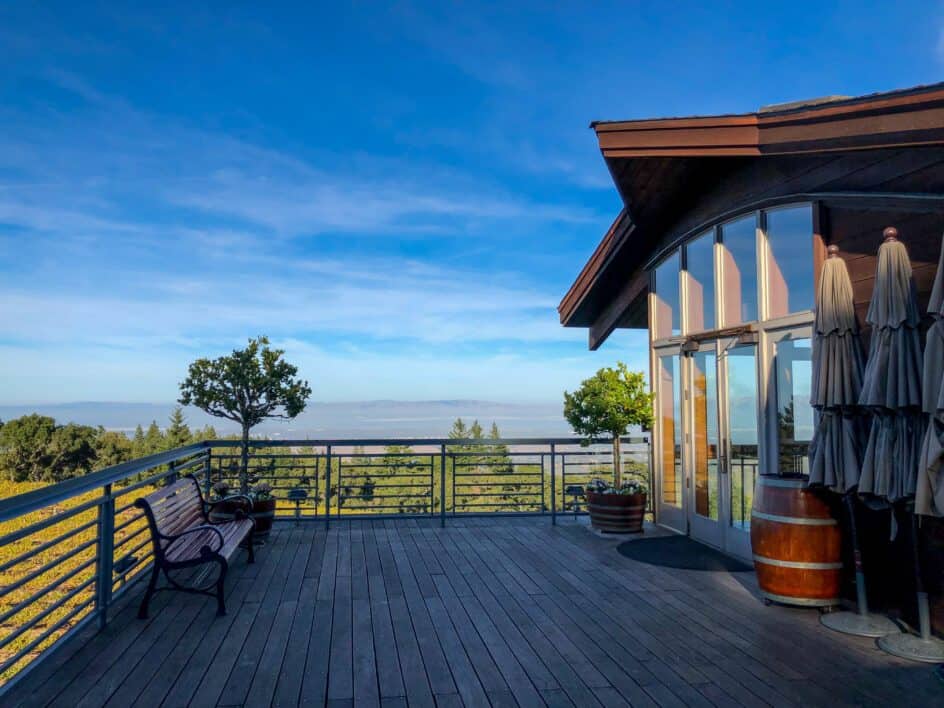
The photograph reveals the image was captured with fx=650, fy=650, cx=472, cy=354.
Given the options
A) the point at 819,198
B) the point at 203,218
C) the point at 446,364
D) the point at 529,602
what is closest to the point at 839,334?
the point at 819,198

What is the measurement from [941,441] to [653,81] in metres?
10.7

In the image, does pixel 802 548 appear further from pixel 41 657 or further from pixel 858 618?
pixel 41 657

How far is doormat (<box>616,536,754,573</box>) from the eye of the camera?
532 cm

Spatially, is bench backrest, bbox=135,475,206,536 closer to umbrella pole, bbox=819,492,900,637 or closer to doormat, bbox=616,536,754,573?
doormat, bbox=616,536,754,573

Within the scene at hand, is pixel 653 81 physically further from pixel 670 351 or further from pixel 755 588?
pixel 755 588

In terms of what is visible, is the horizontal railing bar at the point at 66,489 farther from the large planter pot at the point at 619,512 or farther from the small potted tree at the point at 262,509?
the large planter pot at the point at 619,512

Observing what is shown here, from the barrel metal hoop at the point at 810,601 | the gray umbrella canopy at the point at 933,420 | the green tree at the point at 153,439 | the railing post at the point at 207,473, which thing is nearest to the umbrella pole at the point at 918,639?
the barrel metal hoop at the point at 810,601

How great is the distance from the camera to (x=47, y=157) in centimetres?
1756

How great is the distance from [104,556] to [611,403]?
470 centimetres

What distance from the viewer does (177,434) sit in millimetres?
33031

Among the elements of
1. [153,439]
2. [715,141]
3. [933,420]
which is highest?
[715,141]

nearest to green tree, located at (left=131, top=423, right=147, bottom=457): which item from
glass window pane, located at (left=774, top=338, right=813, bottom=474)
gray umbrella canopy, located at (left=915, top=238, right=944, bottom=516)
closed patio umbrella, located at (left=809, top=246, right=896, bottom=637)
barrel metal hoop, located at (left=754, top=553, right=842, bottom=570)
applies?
glass window pane, located at (left=774, top=338, right=813, bottom=474)

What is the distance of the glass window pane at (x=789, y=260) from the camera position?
491 cm

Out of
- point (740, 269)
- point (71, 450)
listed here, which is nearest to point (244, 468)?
point (740, 269)
